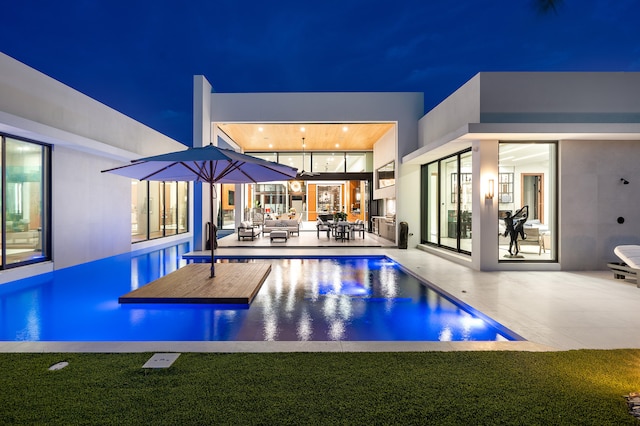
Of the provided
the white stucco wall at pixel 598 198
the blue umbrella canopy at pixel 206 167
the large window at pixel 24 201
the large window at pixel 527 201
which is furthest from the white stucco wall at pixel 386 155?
the large window at pixel 24 201

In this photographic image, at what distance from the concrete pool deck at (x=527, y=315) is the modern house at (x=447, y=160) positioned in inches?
46.7

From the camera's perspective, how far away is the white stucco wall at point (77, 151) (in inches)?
279

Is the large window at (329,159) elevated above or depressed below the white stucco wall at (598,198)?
above

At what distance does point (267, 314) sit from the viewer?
4.86 metres

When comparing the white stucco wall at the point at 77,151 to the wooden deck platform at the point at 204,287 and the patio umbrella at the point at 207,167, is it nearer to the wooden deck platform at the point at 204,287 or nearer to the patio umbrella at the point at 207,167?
the patio umbrella at the point at 207,167

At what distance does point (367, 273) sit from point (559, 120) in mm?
5500

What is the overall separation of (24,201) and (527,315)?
10.3 metres

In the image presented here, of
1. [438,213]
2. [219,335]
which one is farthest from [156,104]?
[219,335]

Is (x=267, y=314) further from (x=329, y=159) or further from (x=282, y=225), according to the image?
(x=329, y=159)

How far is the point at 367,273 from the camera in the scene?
7.91 m

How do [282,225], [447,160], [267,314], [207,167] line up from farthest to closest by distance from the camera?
[282,225] < [447,160] < [207,167] < [267,314]

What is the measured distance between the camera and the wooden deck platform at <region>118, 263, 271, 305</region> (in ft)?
17.1

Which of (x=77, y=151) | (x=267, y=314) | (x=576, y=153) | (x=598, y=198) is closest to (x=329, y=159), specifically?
(x=77, y=151)

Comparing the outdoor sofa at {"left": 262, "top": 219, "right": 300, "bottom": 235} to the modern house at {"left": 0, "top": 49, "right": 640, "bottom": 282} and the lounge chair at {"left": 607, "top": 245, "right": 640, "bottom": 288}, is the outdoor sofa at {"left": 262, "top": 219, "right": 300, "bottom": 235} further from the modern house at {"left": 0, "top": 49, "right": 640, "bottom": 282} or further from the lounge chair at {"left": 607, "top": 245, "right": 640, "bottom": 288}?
the lounge chair at {"left": 607, "top": 245, "right": 640, "bottom": 288}
